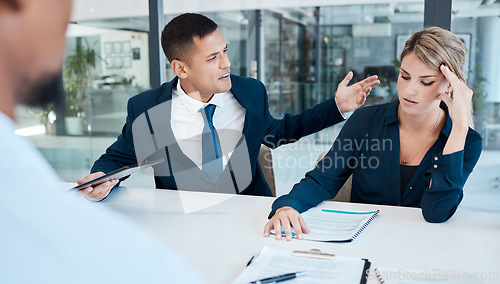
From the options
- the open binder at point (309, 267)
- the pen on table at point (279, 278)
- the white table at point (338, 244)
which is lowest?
the white table at point (338, 244)

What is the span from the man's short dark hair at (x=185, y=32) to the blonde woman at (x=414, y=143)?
943 millimetres

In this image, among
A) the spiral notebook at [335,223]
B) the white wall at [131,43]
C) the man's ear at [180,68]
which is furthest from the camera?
the white wall at [131,43]

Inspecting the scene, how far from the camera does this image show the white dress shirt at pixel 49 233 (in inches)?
11.4

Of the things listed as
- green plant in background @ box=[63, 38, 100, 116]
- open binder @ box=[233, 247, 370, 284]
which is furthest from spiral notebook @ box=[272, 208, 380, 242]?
green plant in background @ box=[63, 38, 100, 116]

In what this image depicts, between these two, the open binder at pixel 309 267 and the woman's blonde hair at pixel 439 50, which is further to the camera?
the woman's blonde hair at pixel 439 50

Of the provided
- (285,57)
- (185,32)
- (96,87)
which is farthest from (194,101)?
(96,87)

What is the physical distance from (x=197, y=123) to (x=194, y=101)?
0.41 ft

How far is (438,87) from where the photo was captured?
76.2 inches

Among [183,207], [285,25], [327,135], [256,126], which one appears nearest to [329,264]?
[183,207]

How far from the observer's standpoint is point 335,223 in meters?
1.61

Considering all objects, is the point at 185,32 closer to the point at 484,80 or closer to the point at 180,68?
the point at 180,68

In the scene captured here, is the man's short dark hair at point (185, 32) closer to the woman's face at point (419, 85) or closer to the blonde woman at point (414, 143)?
the blonde woman at point (414, 143)

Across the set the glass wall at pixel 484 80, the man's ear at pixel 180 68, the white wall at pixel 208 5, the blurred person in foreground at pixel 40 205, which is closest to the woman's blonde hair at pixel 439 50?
the man's ear at pixel 180 68

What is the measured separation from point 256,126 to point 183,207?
2.67ft
